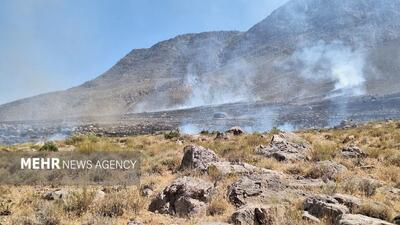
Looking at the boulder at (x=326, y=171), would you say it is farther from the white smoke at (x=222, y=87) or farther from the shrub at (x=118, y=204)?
the white smoke at (x=222, y=87)

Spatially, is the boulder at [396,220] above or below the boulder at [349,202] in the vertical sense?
below

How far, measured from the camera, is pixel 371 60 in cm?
9975

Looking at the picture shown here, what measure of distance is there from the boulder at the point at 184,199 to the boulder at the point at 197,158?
239cm

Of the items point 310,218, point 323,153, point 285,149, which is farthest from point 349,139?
point 310,218

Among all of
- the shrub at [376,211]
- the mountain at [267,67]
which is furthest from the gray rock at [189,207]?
the mountain at [267,67]

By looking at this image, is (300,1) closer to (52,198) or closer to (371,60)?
(371,60)

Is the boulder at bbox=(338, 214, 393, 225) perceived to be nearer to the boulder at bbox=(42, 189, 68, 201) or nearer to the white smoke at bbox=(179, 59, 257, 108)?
the boulder at bbox=(42, 189, 68, 201)

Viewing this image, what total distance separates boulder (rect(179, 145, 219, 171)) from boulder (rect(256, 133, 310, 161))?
7.32 ft

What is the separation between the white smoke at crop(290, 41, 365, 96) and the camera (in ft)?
283

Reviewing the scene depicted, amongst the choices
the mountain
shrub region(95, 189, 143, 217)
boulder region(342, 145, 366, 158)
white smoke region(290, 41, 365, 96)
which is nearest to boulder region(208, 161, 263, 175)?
shrub region(95, 189, 143, 217)

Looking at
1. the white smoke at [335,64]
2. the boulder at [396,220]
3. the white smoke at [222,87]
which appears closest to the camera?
the boulder at [396,220]

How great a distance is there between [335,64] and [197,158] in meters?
100.0

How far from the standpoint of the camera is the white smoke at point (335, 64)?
283 ft

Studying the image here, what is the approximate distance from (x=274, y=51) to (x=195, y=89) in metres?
31.9
